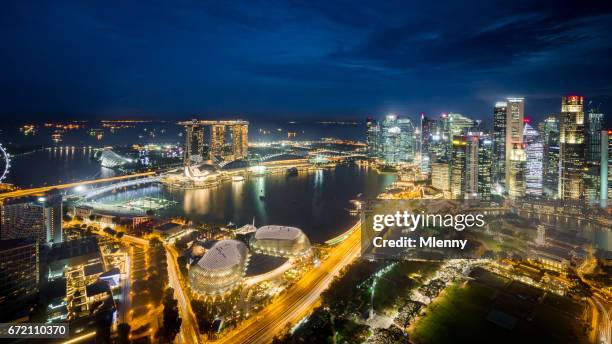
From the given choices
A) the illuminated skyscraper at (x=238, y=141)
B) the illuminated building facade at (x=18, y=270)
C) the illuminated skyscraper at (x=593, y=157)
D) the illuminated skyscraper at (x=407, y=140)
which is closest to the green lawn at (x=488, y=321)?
the illuminated building facade at (x=18, y=270)

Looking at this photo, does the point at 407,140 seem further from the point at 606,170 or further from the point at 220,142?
the point at 606,170

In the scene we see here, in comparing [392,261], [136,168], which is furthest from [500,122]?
[136,168]

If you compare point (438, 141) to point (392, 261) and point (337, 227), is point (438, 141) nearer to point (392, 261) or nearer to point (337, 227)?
point (337, 227)

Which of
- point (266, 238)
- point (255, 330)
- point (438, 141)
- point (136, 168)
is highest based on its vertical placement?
point (438, 141)

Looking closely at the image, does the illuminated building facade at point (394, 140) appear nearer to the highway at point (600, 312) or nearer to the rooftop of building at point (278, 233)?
the rooftop of building at point (278, 233)

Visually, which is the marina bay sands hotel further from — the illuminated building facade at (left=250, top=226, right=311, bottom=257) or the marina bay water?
the illuminated building facade at (left=250, top=226, right=311, bottom=257)

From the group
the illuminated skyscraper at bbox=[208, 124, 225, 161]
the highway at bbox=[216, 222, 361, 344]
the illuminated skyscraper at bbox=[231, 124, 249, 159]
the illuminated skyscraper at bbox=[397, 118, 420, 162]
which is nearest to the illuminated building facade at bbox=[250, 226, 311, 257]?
the highway at bbox=[216, 222, 361, 344]
